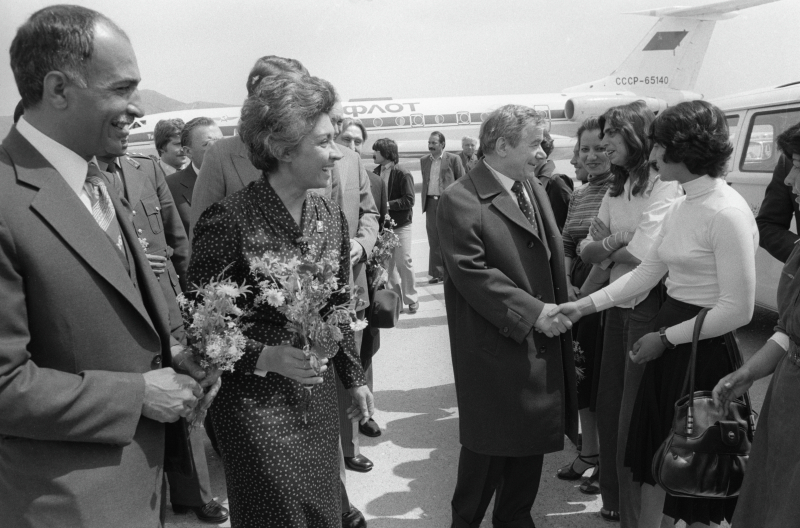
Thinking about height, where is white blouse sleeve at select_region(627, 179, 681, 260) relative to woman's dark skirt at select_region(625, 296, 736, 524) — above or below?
above

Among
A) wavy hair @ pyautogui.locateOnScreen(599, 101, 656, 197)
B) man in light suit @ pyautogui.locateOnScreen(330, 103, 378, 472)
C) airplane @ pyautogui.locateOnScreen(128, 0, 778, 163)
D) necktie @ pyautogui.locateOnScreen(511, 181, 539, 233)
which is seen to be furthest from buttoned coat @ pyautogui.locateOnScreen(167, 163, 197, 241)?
airplane @ pyautogui.locateOnScreen(128, 0, 778, 163)

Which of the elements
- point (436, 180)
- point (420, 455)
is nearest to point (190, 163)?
point (420, 455)

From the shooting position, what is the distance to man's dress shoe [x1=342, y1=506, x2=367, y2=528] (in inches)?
137

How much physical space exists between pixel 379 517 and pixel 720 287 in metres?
2.27

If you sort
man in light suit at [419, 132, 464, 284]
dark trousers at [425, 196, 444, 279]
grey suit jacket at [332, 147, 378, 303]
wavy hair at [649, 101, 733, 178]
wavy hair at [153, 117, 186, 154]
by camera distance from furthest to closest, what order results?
man in light suit at [419, 132, 464, 284] < dark trousers at [425, 196, 444, 279] < wavy hair at [153, 117, 186, 154] < grey suit jacket at [332, 147, 378, 303] < wavy hair at [649, 101, 733, 178]

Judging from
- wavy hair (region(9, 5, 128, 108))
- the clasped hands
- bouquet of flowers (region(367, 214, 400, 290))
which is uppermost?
wavy hair (region(9, 5, 128, 108))

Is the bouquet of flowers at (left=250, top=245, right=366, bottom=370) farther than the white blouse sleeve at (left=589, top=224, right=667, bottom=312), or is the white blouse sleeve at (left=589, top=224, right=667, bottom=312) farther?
the white blouse sleeve at (left=589, top=224, right=667, bottom=312)

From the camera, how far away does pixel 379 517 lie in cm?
363

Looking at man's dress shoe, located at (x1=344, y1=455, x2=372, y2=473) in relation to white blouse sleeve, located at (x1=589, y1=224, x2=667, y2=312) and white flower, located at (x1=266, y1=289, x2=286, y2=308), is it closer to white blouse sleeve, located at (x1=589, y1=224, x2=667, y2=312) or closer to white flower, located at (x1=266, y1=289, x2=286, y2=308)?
white blouse sleeve, located at (x1=589, y1=224, x2=667, y2=312)

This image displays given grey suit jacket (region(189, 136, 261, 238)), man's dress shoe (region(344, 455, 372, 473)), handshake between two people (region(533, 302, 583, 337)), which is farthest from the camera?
man's dress shoe (region(344, 455, 372, 473))

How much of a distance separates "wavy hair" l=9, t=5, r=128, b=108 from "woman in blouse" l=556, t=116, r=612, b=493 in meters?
3.03

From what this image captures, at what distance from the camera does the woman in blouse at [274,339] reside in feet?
6.77

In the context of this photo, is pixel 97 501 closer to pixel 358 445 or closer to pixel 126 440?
pixel 126 440

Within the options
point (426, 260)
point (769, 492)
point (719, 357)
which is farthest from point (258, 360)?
point (426, 260)
